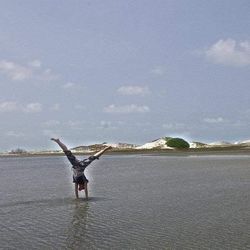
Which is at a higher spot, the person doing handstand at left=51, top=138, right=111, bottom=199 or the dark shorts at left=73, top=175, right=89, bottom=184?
the person doing handstand at left=51, top=138, right=111, bottom=199

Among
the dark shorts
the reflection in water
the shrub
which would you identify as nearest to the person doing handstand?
the dark shorts

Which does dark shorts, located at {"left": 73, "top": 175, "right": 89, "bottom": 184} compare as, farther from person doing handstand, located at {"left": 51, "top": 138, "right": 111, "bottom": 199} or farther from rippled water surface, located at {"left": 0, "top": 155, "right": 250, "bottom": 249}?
rippled water surface, located at {"left": 0, "top": 155, "right": 250, "bottom": 249}

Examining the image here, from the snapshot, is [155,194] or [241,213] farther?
[155,194]

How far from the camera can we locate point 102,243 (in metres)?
12.3

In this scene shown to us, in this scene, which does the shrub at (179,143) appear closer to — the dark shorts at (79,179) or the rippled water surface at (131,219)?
the rippled water surface at (131,219)

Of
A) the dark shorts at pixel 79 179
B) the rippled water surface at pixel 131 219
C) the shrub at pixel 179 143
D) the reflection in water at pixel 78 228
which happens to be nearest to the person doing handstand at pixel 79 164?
the dark shorts at pixel 79 179

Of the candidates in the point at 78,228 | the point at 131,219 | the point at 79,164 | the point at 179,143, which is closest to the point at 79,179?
the point at 79,164

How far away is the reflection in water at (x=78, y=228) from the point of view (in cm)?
1236

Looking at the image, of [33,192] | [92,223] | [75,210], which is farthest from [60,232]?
[33,192]

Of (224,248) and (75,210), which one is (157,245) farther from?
(75,210)

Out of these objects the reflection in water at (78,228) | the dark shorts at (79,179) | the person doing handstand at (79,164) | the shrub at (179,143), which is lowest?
the reflection in water at (78,228)

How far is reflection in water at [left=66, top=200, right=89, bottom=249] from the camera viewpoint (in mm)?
12363

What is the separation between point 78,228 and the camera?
14430 millimetres

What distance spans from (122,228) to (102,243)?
73.8 inches
